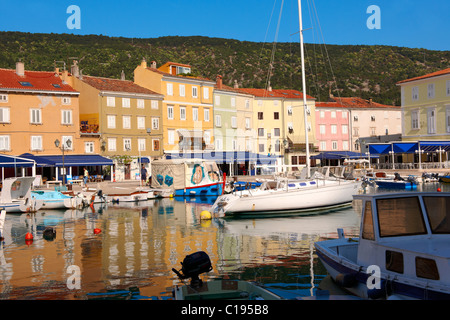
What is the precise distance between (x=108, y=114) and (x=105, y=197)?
20.7 metres

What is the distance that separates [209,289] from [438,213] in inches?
192

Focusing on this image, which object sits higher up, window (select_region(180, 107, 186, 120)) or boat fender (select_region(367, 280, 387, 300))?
window (select_region(180, 107, 186, 120))

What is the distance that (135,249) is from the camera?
18203 millimetres

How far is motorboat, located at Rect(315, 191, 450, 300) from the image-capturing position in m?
8.73

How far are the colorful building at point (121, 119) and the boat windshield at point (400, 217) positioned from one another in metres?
47.8

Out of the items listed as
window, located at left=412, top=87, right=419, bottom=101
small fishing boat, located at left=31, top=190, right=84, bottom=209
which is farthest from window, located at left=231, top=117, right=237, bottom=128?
small fishing boat, located at left=31, top=190, right=84, bottom=209

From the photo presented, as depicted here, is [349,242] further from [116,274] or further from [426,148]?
[426,148]

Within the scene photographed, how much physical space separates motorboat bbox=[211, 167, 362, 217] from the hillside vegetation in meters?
69.7

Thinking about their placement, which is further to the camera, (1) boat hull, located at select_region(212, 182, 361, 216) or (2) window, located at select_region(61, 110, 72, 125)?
(2) window, located at select_region(61, 110, 72, 125)

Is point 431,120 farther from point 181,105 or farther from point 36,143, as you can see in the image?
point 36,143

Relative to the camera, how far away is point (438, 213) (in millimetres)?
9867

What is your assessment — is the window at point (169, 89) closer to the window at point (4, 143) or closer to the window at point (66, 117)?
the window at point (66, 117)

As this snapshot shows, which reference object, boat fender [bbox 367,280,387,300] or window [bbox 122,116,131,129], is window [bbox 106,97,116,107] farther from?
boat fender [bbox 367,280,387,300]

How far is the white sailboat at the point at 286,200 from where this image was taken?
89.4ft
